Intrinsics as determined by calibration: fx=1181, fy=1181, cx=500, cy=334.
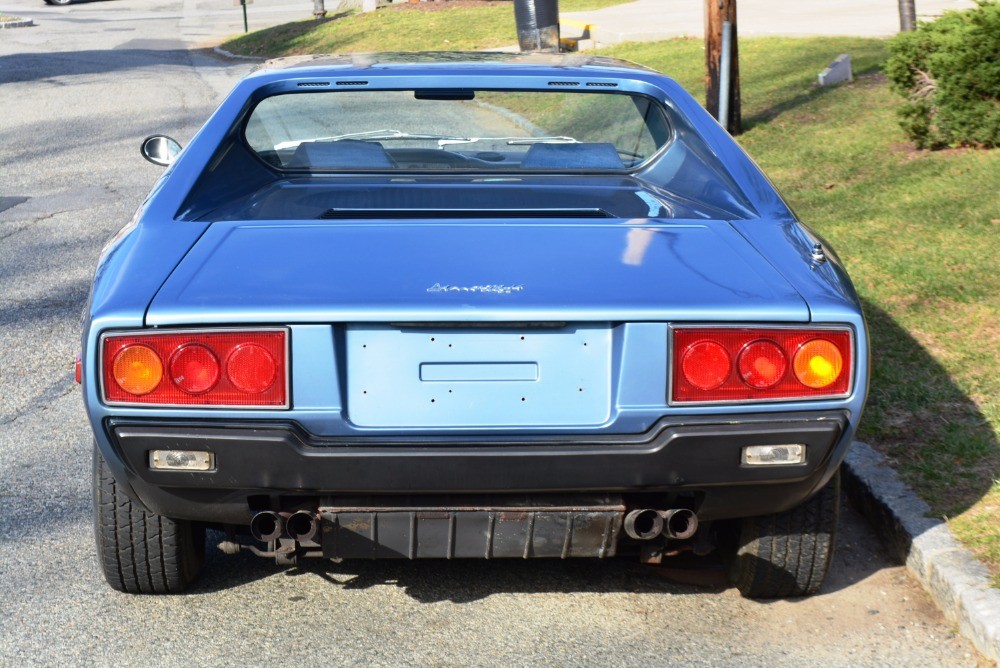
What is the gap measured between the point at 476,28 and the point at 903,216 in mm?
16499

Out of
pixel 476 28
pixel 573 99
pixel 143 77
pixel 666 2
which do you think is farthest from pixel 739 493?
pixel 666 2

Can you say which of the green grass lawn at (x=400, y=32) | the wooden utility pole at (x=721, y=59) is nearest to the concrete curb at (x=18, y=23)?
the green grass lawn at (x=400, y=32)

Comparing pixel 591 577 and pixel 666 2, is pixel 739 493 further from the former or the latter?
pixel 666 2

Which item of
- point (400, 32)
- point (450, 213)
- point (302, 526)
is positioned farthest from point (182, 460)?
point (400, 32)

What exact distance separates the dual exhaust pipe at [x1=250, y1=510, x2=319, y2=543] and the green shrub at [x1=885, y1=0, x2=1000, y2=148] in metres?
7.26

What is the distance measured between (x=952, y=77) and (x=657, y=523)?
6.94 metres

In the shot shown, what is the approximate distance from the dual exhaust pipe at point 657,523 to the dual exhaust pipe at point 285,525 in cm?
81

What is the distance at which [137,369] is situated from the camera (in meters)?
2.81

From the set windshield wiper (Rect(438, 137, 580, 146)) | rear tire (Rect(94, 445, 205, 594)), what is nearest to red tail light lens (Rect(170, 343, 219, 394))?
rear tire (Rect(94, 445, 205, 594))

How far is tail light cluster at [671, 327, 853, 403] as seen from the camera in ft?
9.33

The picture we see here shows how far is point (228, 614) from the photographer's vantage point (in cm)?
346

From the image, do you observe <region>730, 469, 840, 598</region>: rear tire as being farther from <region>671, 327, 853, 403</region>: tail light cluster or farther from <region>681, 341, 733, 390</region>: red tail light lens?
<region>681, 341, 733, 390</region>: red tail light lens

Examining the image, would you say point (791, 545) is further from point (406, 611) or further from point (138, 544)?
point (138, 544)

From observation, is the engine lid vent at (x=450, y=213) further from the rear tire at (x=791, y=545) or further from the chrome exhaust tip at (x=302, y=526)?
the rear tire at (x=791, y=545)
